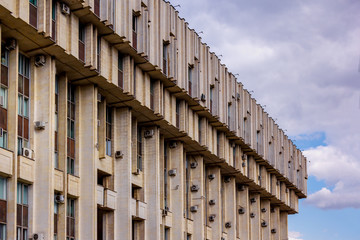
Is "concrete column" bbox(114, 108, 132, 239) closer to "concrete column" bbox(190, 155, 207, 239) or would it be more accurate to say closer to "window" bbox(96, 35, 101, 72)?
"window" bbox(96, 35, 101, 72)

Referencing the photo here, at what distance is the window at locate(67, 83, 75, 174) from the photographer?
42.4 m

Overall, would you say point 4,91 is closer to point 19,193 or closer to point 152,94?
point 19,193

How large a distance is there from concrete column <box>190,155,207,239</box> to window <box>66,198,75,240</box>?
1757 centimetres

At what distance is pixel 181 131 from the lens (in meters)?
53.6

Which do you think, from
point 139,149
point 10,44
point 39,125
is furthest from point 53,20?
point 139,149

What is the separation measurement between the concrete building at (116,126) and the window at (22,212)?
2.9 inches

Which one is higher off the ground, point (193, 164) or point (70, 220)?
point (193, 164)

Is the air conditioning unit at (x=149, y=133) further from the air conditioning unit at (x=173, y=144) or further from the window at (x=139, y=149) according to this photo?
the air conditioning unit at (x=173, y=144)

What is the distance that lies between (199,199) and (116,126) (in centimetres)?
1370

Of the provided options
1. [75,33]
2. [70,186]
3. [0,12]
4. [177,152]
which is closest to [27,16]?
[0,12]

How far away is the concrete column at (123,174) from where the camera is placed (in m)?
45.8

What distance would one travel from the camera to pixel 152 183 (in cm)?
5050

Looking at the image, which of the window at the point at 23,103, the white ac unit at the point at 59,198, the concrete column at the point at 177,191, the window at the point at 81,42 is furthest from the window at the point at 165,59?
the white ac unit at the point at 59,198

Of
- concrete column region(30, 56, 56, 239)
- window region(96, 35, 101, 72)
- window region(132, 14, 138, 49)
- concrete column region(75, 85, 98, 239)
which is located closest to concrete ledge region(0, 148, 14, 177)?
concrete column region(30, 56, 56, 239)
